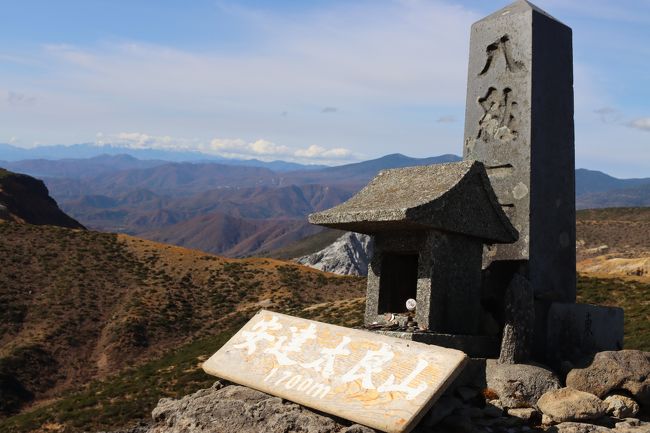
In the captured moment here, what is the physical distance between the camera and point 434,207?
8977 millimetres

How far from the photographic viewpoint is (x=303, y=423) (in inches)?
282

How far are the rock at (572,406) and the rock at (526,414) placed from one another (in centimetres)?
15

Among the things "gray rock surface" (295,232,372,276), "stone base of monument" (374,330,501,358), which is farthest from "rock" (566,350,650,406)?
"gray rock surface" (295,232,372,276)

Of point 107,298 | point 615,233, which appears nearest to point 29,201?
point 107,298

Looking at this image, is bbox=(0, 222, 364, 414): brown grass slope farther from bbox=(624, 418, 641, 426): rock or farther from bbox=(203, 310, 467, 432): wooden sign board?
bbox=(624, 418, 641, 426): rock

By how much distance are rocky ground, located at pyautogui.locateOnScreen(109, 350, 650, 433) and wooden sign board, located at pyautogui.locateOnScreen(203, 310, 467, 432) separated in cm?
19

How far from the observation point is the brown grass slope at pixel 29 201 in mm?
74875

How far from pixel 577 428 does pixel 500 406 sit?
0.96 meters

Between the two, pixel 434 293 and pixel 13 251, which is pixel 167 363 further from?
pixel 434 293

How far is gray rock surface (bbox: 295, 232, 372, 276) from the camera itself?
67.0 m

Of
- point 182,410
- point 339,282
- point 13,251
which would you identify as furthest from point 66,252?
point 182,410

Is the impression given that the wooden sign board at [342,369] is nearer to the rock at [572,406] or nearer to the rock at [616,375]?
the rock at [572,406]

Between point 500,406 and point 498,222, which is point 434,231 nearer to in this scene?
point 498,222

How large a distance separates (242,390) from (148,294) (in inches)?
1233
